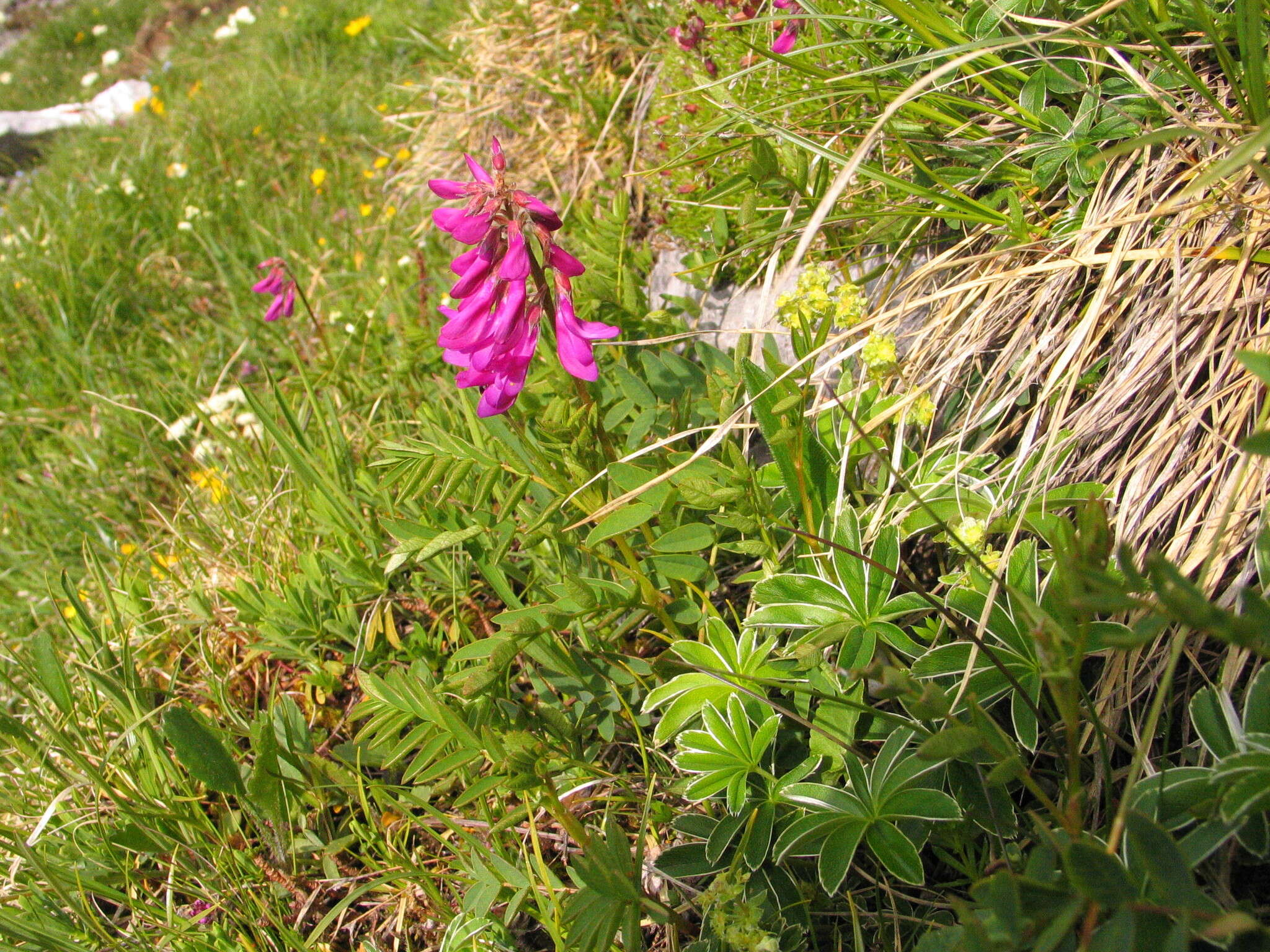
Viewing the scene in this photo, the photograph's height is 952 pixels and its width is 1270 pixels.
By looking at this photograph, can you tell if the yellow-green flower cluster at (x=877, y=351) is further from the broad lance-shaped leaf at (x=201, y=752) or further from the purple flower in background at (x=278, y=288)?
the purple flower in background at (x=278, y=288)

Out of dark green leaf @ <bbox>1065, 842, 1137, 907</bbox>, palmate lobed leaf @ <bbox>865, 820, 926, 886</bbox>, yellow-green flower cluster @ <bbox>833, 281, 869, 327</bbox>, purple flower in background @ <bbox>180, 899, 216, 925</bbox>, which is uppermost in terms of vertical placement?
yellow-green flower cluster @ <bbox>833, 281, 869, 327</bbox>

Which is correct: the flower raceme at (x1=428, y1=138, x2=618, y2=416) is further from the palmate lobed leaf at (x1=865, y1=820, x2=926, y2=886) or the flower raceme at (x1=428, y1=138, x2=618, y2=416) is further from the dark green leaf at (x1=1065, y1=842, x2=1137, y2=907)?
the dark green leaf at (x1=1065, y1=842, x2=1137, y2=907)

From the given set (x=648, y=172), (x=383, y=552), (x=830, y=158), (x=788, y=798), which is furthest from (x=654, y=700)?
(x=648, y=172)

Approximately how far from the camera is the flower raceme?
1706 millimetres

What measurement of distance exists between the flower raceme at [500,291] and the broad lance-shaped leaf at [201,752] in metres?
0.93

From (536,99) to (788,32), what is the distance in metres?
1.99

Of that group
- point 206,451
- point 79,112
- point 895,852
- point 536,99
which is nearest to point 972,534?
point 895,852

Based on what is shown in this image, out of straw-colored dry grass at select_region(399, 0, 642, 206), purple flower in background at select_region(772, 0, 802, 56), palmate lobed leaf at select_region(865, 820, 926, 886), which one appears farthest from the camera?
straw-colored dry grass at select_region(399, 0, 642, 206)

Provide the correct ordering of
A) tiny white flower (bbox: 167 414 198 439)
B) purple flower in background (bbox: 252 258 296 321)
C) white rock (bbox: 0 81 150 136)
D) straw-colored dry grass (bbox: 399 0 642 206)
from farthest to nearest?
white rock (bbox: 0 81 150 136), straw-colored dry grass (bbox: 399 0 642 206), tiny white flower (bbox: 167 414 198 439), purple flower in background (bbox: 252 258 296 321)

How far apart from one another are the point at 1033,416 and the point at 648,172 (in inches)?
44.7

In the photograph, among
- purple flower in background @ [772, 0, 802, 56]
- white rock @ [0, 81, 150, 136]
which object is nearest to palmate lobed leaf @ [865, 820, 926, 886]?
purple flower in background @ [772, 0, 802, 56]

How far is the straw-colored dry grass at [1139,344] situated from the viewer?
151 centimetres

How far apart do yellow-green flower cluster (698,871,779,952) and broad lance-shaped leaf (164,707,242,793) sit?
1096mm

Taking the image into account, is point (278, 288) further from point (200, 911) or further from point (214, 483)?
point (200, 911)
